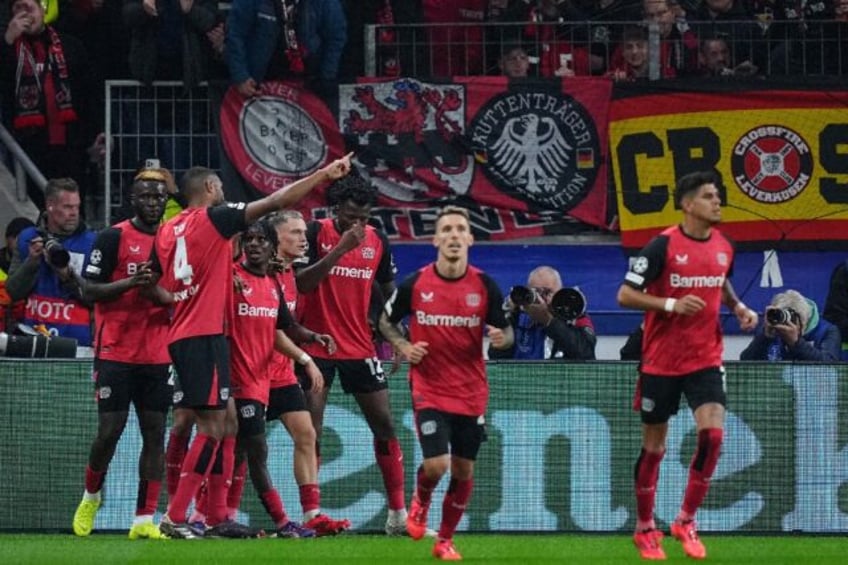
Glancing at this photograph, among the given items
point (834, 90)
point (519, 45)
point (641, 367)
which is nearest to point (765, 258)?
point (834, 90)

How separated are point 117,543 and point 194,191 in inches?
94.9

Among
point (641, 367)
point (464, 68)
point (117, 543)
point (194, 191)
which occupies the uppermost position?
point (464, 68)

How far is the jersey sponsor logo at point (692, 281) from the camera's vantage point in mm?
13289

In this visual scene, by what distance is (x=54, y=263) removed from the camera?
1581 centimetres

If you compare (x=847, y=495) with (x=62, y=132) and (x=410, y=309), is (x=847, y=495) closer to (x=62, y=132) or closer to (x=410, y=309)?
(x=410, y=309)

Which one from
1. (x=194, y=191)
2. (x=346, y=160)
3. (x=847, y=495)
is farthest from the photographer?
(x=847, y=495)

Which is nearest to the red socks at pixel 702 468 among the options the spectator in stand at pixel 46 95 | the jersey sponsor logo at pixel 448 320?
the jersey sponsor logo at pixel 448 320

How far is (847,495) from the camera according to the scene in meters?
16.2

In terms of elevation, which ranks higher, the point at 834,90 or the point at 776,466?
the point at 834,90

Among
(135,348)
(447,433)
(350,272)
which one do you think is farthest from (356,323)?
(447,433)

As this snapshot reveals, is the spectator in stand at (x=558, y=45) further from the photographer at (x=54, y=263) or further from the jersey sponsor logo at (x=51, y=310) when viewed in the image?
the jersey sponsor logo at (x=51, y=310)

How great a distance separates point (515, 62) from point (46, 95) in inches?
168

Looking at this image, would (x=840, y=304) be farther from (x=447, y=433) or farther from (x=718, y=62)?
(x=447, y=433)

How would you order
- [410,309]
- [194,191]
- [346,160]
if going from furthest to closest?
[194,191], [410,309], [346,160]
